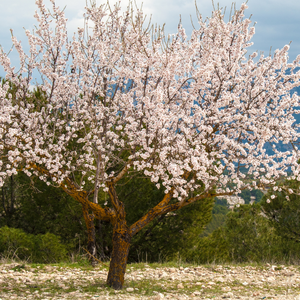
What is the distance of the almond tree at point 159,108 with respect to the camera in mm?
6703

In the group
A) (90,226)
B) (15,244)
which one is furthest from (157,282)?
(15,244)

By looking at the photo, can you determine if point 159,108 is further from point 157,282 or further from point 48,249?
point 48,249

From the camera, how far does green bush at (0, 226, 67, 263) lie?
1117 cm

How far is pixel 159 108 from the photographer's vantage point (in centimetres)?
597

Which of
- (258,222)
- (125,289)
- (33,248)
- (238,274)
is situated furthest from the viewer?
(258,222)

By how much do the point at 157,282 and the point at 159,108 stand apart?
514 cm

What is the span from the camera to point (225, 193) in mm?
7477

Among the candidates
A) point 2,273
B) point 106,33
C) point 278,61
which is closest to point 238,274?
point 278,61

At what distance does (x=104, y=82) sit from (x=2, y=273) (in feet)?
21.2

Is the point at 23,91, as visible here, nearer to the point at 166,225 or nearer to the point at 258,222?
the point at 166,225

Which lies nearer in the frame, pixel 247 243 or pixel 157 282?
pixel 157 282

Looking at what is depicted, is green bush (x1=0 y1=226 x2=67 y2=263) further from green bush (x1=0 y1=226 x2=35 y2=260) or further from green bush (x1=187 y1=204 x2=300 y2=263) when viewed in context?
green bush (x1=187 y1=204 x2=300 y2=263)

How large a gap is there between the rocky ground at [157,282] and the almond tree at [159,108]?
94cm

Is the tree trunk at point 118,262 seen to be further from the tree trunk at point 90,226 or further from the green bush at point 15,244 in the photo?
the green bush at point 15,244
